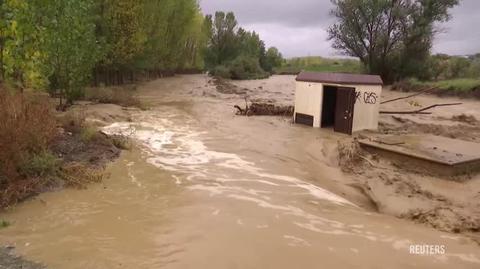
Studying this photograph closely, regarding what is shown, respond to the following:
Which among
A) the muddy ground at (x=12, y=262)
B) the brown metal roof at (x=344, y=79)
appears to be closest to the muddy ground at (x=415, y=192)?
the brown metal roof at (x=344, y=79)

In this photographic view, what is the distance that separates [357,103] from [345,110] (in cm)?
Answer: 51

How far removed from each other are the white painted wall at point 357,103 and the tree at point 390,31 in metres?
24.1

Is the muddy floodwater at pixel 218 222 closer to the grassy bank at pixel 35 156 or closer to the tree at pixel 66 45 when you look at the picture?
the grassy bank at pixel 35 156

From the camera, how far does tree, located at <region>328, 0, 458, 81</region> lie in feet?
122

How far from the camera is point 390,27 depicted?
3825 cm

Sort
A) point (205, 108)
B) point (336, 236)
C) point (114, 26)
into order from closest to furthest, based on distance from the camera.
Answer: point (336, 236) < point (205, 108) < point (114, 26)

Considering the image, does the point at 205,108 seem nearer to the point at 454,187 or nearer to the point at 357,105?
the point at 357,105

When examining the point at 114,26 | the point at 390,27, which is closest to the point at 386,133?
the point at 114,26

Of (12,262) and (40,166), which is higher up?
(40,166)

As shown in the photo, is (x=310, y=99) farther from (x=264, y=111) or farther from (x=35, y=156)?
(x=35, y=156)

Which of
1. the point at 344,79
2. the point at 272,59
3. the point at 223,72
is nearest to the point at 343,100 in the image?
the point at 344,79

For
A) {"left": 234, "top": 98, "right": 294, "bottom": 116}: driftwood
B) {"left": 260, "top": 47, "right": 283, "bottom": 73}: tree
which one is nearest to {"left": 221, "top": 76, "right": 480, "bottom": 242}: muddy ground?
{"left": 234, "top": 98, "right": 294, "bottom": 116}: driftwood

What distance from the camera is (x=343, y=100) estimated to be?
597 inches

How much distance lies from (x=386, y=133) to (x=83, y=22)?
39.5ft
